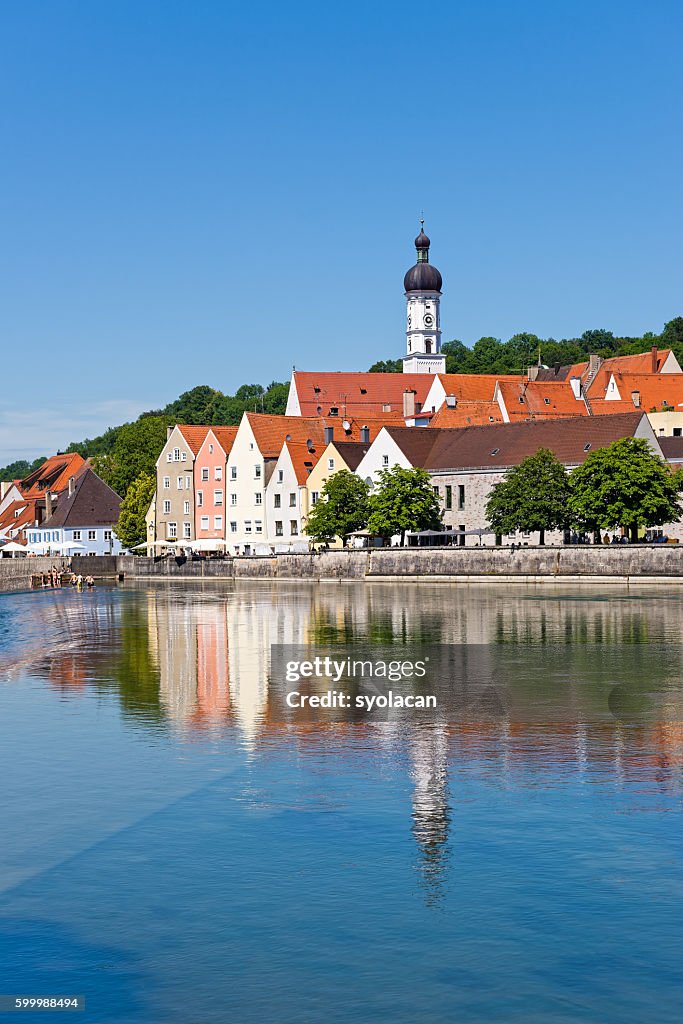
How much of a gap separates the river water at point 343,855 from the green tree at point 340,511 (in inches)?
2891

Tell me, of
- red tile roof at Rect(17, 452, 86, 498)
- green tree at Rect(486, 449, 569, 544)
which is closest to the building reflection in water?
green tree at Rect(486, 449, 569, 544)

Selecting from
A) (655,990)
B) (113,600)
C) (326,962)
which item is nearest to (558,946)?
(655,990)

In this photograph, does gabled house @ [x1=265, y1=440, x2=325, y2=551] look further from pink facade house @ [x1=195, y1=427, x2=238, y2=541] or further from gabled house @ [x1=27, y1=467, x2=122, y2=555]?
gabled house @ [x1=27, y1=467, x2=122, y2=555]

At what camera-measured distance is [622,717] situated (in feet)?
96.8

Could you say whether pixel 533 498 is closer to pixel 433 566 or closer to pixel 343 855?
pixel 433 566

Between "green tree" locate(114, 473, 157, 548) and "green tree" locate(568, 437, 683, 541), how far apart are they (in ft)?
220

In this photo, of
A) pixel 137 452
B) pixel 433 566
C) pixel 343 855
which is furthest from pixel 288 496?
pixel 343 855

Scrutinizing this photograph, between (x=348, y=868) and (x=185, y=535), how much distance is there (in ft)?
408

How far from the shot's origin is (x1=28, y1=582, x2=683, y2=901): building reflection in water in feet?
79.9

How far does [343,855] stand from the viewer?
61.1 ft

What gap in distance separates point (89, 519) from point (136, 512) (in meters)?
11.3

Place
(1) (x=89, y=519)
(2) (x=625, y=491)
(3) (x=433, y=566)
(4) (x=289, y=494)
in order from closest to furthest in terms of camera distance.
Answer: (2) (x=625, y=491) < (3) (x=433, y=566) < (4) (x=289, y=494) < (1) (x=89, y=519)

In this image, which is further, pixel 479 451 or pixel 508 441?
pixel 479 451

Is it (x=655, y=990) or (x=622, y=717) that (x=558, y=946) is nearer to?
(x=655, y=990)
